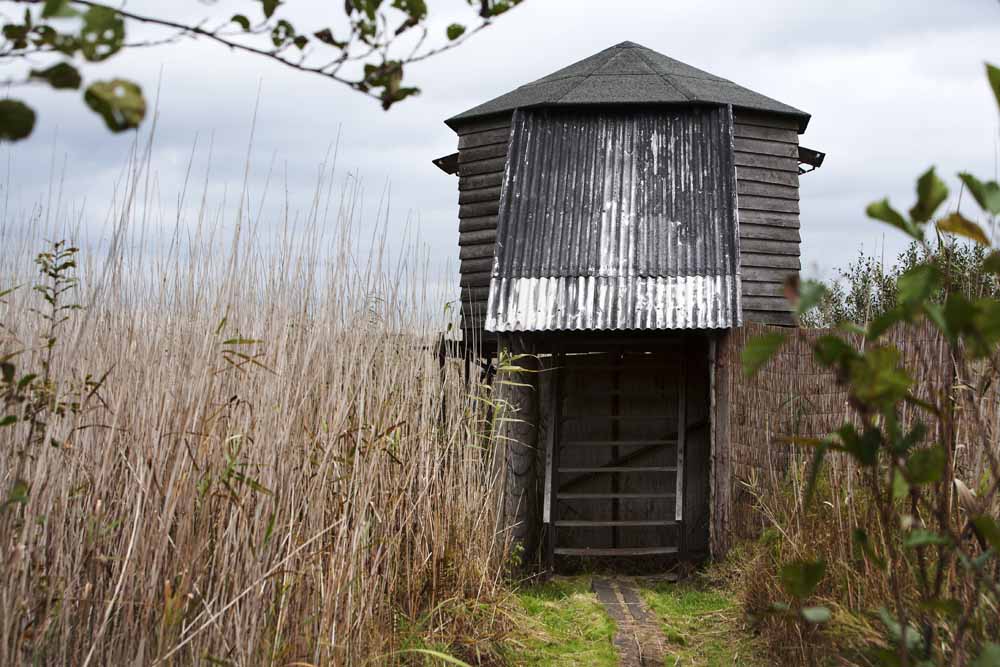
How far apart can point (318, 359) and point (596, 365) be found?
597 cm

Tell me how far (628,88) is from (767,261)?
2.40m

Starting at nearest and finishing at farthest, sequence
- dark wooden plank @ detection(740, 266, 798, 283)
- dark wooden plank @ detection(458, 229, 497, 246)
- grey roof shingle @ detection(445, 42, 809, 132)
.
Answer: grey roof shingle @ detection(445, 42, 809, 132), dark wooden plank @ detection(740, 266, 798, 283), dark wooden plank @ detection(458, 229, 497, 246)

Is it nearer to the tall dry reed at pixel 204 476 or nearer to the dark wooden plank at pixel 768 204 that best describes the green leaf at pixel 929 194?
the tall dry reed at pixel 204 476

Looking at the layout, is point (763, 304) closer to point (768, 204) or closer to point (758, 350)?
point (768, 204)

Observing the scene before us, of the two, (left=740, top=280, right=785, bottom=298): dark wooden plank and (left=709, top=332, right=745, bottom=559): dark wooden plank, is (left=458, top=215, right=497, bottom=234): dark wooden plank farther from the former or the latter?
(left=709, top=332, right=745, bottom=559): dark wooden plank

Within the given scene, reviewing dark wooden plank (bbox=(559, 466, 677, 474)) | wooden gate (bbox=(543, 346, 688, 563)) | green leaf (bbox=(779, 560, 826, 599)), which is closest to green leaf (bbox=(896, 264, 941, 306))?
green leaf (bbox=(779, 560, 826, 599))

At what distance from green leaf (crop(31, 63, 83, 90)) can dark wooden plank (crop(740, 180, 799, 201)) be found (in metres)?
9.95

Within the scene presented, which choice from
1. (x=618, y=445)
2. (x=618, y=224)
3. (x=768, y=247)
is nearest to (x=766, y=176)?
(x=768, y=247)

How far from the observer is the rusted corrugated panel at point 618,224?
8.58m

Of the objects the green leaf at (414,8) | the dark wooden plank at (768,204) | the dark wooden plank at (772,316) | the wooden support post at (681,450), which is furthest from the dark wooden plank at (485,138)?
the green leaf at (414,8)

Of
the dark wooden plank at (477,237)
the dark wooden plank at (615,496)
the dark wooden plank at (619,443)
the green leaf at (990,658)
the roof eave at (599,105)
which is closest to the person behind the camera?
the green leaf at (990,658)

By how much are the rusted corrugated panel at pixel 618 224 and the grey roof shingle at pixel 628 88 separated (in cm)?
19

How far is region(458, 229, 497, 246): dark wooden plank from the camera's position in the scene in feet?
36.6

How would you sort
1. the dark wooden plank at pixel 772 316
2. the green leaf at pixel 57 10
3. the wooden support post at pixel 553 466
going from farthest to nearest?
the dark wooden plank at pixel 772 316 < the wooden support post at pixel 553 466 < the green leaf at pixel 57 10
